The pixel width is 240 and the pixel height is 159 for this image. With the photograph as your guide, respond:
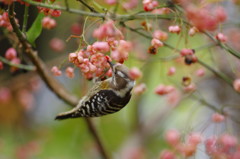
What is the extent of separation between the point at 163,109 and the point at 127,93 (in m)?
1.86

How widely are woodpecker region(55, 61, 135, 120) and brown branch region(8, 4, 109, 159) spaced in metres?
0.24

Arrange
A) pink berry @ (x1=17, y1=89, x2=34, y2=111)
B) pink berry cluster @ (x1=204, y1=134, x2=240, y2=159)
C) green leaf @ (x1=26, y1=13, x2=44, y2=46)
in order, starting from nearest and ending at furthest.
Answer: green leaf @ (x1=26, y1=13, x2=44, y2=46) < pink berry cluster @ (x1=204, y1=134, x2=240, y2=159) < pink berry @ (x1=17, y1=89, x2=34, y2=111)

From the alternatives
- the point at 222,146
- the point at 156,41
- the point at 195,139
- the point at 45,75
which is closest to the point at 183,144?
the point at 195,139

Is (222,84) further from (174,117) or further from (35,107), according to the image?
(35,107)

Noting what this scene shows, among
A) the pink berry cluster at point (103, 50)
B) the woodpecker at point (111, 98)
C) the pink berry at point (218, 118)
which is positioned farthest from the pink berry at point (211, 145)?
the pink berry cluster at point (103, 50)

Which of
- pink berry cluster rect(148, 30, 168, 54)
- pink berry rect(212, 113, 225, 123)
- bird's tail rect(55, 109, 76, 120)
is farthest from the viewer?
bird's tail rect(55, 109, 76, 120)

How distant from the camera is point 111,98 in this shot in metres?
2.88

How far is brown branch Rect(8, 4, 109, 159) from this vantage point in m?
2.16

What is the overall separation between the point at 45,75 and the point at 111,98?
18.4 inches

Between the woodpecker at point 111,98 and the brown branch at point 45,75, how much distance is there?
9.6 inches

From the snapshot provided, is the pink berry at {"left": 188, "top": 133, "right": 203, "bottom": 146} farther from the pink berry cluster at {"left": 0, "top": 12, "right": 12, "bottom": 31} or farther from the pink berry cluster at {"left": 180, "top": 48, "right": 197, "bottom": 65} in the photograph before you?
the pink berry cluster at {"left": 0, "top": 12, "right": 12, "bottom": 31}

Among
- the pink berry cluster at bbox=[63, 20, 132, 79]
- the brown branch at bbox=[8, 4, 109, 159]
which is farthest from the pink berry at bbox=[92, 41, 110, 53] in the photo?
the brown branch at bbox=[8, 4, 109, 159]

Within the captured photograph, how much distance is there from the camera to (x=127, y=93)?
9.45 ft

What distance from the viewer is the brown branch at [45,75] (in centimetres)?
216
